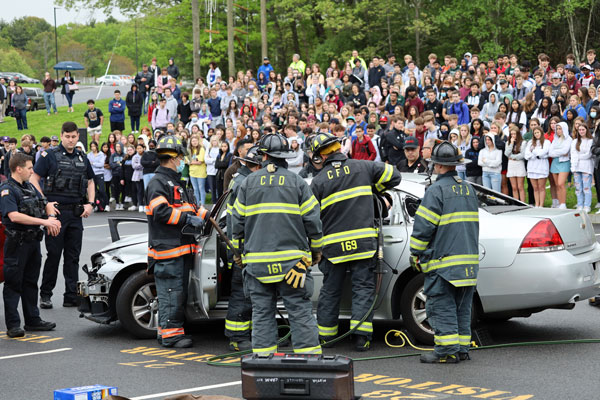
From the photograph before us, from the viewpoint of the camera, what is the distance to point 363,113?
18953 mm

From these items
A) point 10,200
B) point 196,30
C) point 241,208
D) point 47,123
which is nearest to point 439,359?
point 241,208

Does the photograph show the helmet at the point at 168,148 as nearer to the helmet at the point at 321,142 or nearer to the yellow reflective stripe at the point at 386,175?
the helmet at the point at 321,142

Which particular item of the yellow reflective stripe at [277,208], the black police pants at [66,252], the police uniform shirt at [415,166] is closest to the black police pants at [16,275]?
the black police pants at [66,252]

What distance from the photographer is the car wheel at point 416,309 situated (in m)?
7.59

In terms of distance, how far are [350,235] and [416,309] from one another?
92cm

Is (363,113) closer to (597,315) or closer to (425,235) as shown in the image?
(597,315)

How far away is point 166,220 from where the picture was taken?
780 centimetres

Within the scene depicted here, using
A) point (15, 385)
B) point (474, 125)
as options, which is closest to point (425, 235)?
point (15, 385)

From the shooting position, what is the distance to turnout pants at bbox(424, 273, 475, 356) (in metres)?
7.01

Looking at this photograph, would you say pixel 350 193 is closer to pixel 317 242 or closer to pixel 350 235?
pixel 350 235

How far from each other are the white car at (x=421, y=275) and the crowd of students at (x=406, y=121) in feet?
11.0

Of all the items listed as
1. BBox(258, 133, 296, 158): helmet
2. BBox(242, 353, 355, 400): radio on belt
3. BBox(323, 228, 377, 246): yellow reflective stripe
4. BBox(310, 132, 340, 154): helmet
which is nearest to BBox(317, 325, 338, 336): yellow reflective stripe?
BBox(323, 228, 377, 246): yellow reflective stripe

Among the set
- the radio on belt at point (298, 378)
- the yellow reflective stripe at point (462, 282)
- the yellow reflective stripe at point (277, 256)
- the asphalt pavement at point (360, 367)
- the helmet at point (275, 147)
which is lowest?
the asphalt pavement at point (360, 367)

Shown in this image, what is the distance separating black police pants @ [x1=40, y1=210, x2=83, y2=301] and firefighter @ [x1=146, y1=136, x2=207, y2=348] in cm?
239
